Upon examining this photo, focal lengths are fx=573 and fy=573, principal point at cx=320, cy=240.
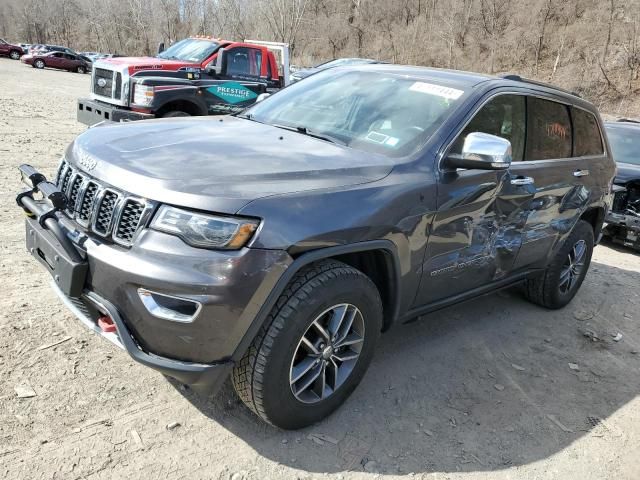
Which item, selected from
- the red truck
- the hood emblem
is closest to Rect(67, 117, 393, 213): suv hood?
the hood emblem

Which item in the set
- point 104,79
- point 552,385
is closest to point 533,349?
point 552,385

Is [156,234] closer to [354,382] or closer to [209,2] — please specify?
[354,382]

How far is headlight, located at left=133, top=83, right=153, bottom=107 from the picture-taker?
8.92 metres

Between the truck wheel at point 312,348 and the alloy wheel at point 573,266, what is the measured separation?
8.47 ft

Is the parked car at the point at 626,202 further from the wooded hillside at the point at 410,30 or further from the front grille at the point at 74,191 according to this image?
the wooded hillside at the point at 410,30

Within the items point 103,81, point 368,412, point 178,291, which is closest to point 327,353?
point 368,412

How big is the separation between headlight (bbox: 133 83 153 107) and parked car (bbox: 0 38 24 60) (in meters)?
43.9

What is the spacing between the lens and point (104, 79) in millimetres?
9766

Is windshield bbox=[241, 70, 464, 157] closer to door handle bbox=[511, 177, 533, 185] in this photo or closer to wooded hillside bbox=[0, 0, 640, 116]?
door handle bbox=[511, 177, 533, 185]

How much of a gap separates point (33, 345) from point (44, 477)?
1136mm

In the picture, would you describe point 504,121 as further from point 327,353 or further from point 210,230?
point 210,230

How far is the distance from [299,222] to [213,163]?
57 centimetres

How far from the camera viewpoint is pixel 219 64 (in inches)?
398

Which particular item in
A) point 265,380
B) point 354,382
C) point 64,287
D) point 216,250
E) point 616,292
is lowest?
point 616,292
